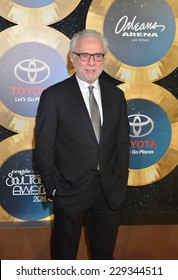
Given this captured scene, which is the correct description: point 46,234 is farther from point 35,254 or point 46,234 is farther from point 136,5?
point 136,5

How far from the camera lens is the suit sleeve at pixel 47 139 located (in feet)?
6.12

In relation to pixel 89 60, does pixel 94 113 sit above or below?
below

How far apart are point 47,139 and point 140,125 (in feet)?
3.11

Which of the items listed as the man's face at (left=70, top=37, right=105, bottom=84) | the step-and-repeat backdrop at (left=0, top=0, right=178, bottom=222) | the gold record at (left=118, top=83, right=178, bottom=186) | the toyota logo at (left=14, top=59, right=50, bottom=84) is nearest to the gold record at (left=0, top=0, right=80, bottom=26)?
the step-and-repeat backdrop at (left=0, top=0, right=178, bottom=222)

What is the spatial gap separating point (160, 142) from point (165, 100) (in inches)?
11.0

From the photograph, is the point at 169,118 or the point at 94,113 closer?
the point at 94,113

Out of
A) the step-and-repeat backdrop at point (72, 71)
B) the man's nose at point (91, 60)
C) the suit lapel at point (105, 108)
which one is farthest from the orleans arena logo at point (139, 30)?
the man's nose at point (91, 60)

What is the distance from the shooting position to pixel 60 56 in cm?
253

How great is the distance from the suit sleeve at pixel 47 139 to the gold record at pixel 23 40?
2.33 feet

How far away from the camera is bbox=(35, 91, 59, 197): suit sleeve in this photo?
6.12 feet

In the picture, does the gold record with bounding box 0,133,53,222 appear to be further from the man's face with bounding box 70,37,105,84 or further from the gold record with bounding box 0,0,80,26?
the man's face with bounding box 70,37,105,84

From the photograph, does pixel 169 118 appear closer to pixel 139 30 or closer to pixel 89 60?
pixel 139 30

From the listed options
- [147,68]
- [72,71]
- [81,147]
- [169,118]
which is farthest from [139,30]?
[81,147]

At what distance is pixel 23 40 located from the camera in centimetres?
250
